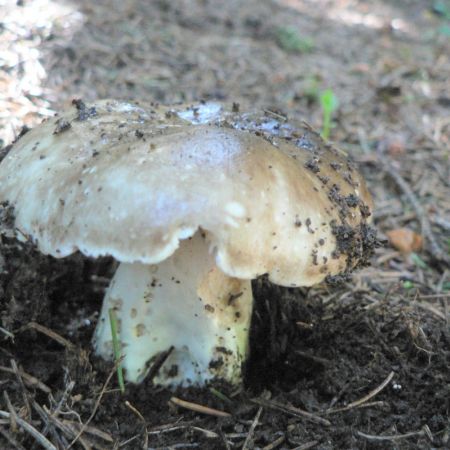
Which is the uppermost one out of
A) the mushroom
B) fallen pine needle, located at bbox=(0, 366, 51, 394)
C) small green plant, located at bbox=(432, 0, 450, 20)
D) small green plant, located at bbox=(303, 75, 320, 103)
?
the mushroom

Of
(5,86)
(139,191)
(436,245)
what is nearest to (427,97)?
(436,245)

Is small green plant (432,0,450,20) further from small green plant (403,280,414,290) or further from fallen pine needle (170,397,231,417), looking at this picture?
fallen pine needle (170,397,231,417)

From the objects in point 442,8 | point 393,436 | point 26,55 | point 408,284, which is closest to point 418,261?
point 408,284

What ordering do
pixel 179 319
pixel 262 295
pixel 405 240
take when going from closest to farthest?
pixel 179 319 < pixel 262 295 < pixel 405 240

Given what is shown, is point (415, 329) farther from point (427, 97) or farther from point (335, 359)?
point (427, 97)

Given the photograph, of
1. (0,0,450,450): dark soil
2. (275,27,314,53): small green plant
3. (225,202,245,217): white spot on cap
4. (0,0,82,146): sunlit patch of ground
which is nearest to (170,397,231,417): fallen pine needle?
(0,0,450,450): dark soil

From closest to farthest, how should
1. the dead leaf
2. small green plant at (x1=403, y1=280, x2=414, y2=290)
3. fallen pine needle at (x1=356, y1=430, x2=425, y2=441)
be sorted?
fallen pine needle at (x1=356, y1=430, x2=425, y2=441)
small green plant at (x1=403, y1=280, x2=414, y2=290)
the dead leaf

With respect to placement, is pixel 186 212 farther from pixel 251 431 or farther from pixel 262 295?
pixel 262 295
